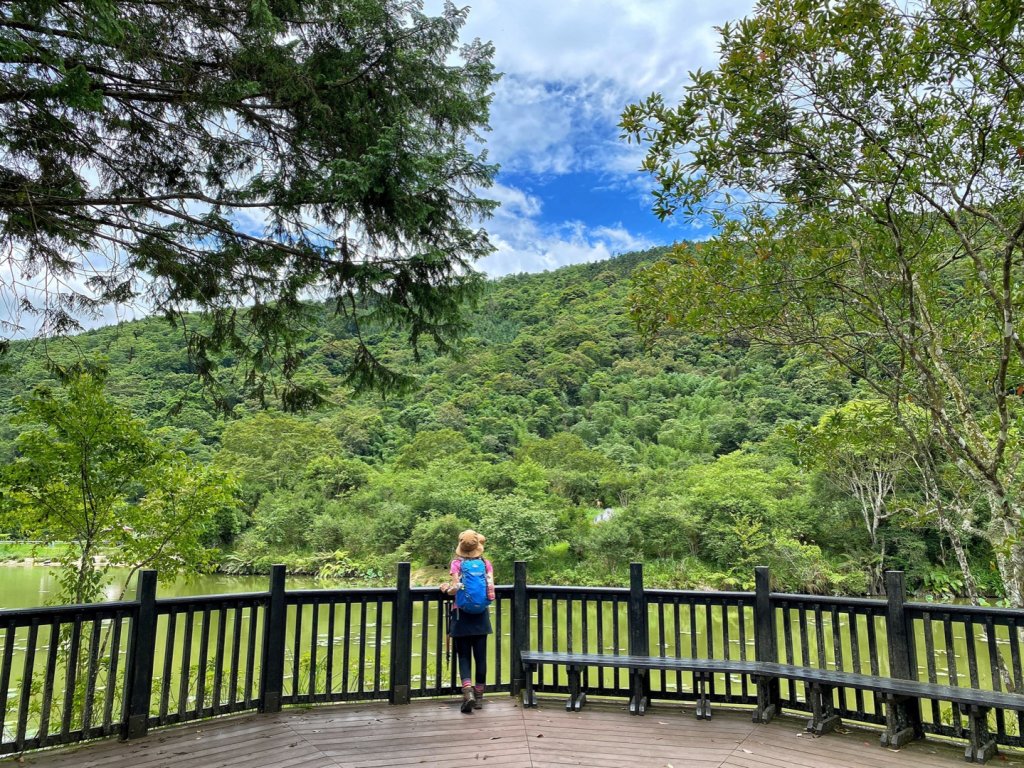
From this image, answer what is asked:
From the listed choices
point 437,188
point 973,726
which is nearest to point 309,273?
point 437,188

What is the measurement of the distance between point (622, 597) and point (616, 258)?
74.4 meters

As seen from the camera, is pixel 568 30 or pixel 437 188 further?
pixel 568 30

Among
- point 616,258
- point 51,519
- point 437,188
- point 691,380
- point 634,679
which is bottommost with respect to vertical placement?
point 634,679

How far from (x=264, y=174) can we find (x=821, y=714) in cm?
524

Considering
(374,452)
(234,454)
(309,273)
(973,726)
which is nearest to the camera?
(973,726)

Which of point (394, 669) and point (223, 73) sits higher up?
point (223, 73)

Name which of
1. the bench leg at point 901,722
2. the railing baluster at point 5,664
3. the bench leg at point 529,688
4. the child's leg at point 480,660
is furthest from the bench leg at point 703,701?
the railing baluster at point 5,664

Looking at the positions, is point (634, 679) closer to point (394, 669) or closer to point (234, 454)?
point (394, 669)

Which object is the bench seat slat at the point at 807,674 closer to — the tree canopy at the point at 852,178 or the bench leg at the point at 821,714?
the bench leg at the point at 821,714

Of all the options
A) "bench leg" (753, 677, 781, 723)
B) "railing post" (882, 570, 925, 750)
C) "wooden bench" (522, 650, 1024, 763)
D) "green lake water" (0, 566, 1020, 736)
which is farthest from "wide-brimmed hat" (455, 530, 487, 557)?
"railing post" (882, 570, 925, 750)

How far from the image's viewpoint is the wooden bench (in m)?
3.39

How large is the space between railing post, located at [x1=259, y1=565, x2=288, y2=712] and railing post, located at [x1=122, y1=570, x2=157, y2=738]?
71cm

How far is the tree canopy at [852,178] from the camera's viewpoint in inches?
142

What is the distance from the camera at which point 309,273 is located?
4.52 meters
